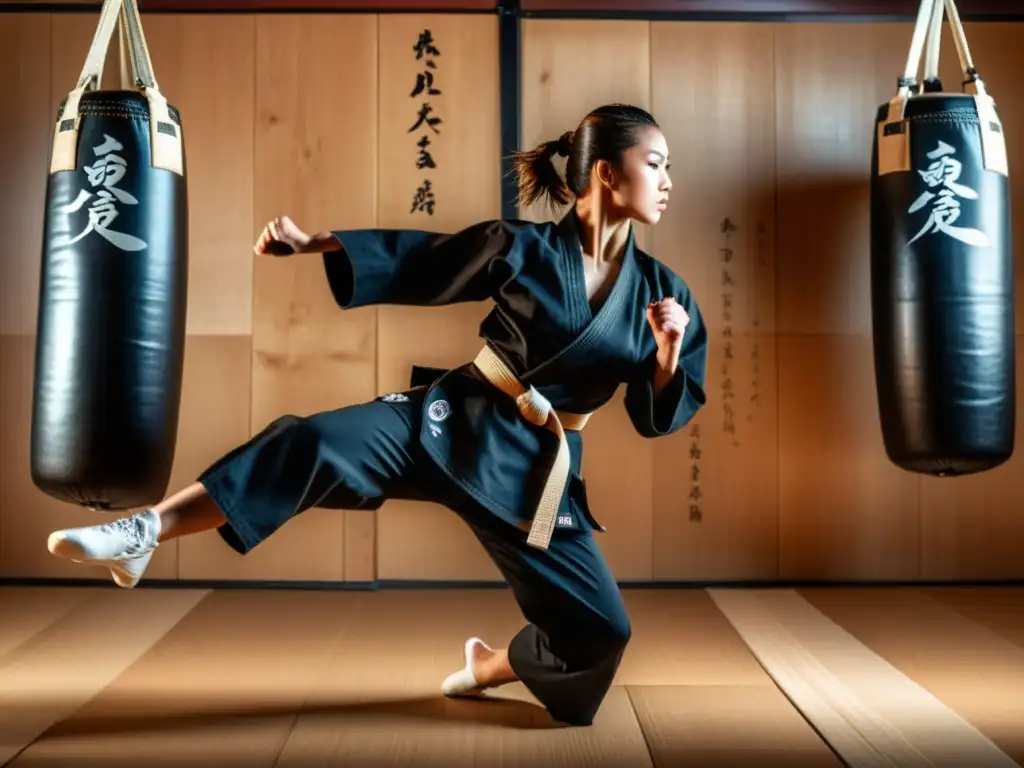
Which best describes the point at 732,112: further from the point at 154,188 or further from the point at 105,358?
the point at 105,358

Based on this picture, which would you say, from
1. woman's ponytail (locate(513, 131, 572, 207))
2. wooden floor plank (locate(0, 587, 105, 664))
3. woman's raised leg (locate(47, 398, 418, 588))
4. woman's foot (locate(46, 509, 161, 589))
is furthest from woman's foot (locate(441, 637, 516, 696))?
wooden floor plank (locate(0, 587, 105, 664))

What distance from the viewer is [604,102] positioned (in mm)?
4031

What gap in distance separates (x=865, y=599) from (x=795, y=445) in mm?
633

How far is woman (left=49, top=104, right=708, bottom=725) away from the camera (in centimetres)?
224

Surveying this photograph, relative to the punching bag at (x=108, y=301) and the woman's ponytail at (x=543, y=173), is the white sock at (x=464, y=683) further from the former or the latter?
the woman's ponytail at (x=543, y=173)

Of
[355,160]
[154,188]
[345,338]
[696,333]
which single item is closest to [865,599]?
[696,333]

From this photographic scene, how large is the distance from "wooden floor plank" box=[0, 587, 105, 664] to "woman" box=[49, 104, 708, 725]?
119cm

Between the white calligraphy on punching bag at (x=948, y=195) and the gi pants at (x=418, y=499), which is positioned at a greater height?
the white calligraphy on punching bag at (x=948, y=195)

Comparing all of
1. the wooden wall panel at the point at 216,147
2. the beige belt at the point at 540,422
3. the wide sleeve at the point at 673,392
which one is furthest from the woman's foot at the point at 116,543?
the wooden wall panel at the point at 216,147

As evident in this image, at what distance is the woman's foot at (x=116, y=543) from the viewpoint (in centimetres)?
186

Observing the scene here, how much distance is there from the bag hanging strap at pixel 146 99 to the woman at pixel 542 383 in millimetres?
690

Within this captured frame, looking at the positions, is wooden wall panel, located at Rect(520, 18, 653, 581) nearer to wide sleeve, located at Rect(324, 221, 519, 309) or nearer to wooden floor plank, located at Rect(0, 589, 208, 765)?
wooden floor plank, located at Rect(0, 589, 208, 765)

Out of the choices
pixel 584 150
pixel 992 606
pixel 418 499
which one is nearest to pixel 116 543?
pixel 418 499

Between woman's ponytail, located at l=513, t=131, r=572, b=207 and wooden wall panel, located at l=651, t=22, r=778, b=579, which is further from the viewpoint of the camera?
wooden wall panel, located at l=651, t=22, r=778, b=579
